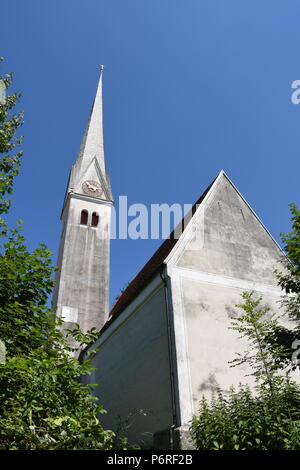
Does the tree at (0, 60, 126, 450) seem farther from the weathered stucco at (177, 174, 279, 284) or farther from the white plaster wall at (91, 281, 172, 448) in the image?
the weathered stucco at (177, 174, 279, 284)

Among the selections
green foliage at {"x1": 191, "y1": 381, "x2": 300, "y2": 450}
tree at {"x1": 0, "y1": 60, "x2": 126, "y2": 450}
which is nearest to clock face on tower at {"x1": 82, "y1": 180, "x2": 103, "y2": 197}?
tree at {"x1": 0, "y1": 60, "x2": 126, "y2": 450}

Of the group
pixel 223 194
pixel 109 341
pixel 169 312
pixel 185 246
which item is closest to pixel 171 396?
pixel 169 312

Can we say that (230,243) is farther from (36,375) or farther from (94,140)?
(94,140)

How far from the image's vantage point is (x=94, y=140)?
35938mm

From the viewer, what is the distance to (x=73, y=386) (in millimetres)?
5934

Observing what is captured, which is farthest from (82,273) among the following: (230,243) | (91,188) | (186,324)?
(186,324)

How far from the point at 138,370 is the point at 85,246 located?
15.2 meters

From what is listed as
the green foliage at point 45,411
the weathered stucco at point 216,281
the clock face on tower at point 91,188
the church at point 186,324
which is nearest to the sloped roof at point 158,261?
the church at point 186,324

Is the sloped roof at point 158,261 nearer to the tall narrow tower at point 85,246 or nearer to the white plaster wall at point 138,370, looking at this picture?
the white plaster wall at point 138,370

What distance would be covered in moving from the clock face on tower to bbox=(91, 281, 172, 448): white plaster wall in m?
16.5

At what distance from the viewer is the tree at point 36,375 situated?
202 inches

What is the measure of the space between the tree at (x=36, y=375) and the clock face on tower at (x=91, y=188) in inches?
853

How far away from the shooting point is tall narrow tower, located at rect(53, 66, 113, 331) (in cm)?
2359
